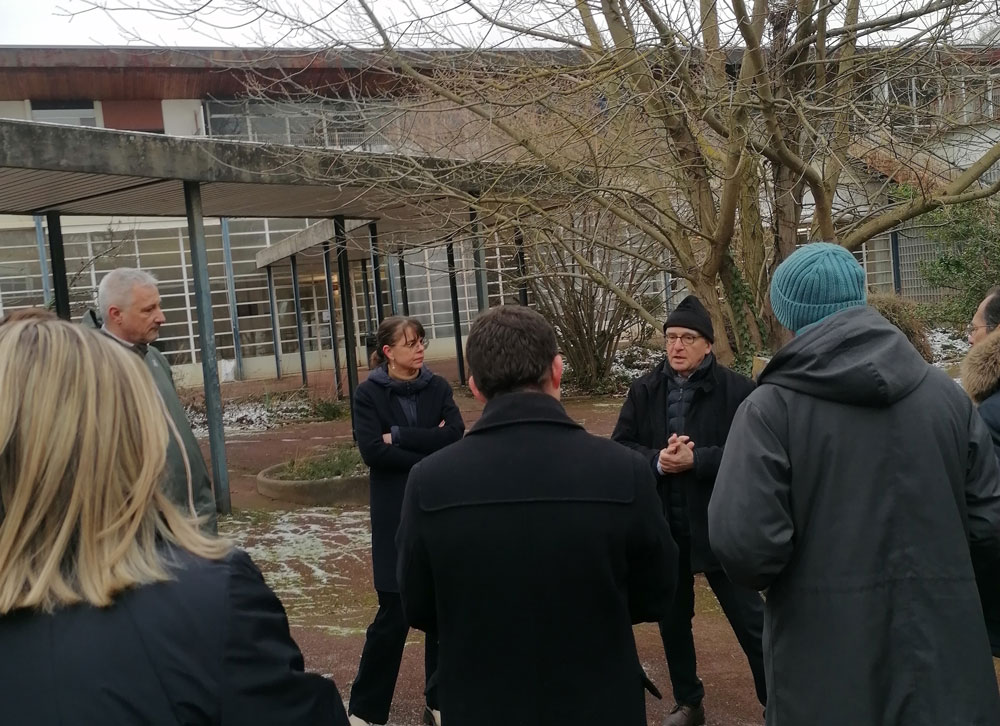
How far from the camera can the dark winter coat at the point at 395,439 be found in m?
4.22

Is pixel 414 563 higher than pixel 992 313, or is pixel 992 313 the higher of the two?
pixel 992 313

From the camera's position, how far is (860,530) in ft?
7.92

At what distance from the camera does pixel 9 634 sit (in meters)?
1.34

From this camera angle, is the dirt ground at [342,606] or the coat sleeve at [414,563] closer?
the coat sleeve at [414,563]

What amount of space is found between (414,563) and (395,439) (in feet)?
5.86

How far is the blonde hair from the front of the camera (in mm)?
1357

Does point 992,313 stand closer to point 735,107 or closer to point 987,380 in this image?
point 987,380

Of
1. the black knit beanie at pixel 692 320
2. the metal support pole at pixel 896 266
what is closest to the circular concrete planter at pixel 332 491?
the black knit beanie at pixel 692 320

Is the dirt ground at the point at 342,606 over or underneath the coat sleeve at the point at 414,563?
underneath

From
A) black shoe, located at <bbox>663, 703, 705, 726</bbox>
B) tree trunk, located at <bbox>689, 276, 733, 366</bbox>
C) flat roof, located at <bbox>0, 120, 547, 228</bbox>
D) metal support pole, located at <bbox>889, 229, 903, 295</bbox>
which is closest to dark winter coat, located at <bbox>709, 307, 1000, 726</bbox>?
black shoe, located at <bbox>663, 703, 705, 726</bbox>

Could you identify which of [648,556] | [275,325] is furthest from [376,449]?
[275,325]

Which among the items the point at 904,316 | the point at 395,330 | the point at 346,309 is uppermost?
the point at 346,309

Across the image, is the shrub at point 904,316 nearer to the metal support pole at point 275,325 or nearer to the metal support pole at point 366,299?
the metal support pole at point 366,299

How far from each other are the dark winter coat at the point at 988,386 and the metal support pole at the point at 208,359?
7.08m
